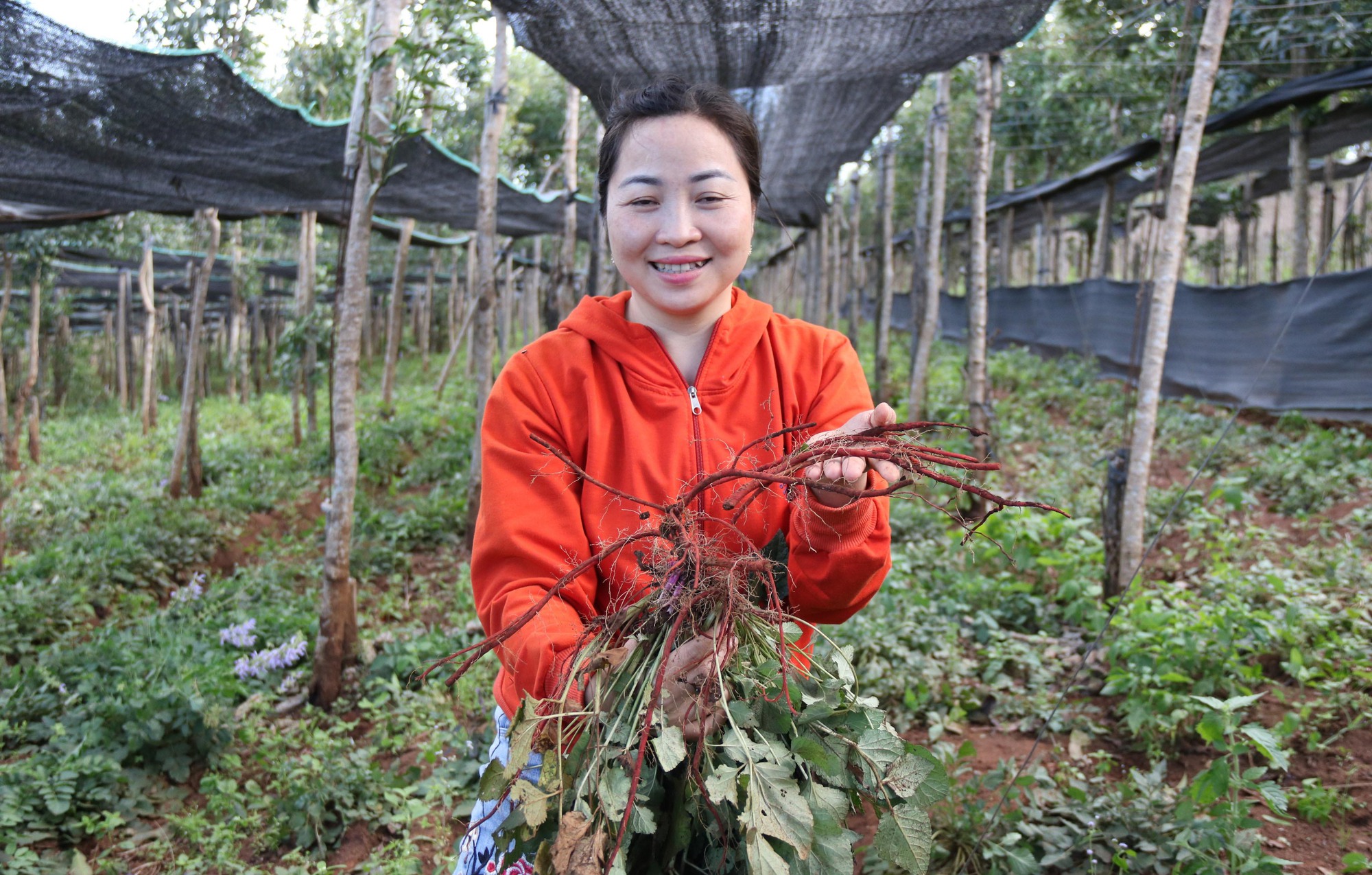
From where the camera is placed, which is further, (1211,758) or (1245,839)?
(1211,758)

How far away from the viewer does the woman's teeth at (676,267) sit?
5.04 ft

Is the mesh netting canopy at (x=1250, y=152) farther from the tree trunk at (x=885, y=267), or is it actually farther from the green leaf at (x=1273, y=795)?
the green leaf at (x=1273, y=795)

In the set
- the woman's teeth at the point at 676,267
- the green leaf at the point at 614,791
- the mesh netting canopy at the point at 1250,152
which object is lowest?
the green leaf at the point at 614,791

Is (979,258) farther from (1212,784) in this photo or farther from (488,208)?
(1212,784)

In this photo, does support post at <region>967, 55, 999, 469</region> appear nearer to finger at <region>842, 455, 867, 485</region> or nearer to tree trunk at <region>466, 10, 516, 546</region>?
tree trunk at <region>466, 10, 516, 546</region>

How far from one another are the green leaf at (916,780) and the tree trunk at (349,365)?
332cm

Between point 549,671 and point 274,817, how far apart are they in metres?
2.65

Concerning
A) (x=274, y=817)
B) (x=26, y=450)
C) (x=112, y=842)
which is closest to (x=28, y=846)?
(x=112, y=842)

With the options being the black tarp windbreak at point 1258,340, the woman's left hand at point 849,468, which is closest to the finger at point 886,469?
the woman's left hand at point 849,468

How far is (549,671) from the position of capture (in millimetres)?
1328

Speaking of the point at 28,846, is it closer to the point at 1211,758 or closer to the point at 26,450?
the point at 1211,758

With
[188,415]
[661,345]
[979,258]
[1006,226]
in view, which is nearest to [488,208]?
[979,258]

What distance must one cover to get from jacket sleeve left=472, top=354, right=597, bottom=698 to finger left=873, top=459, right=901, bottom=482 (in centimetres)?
55

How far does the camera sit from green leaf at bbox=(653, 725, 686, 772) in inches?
44.5
